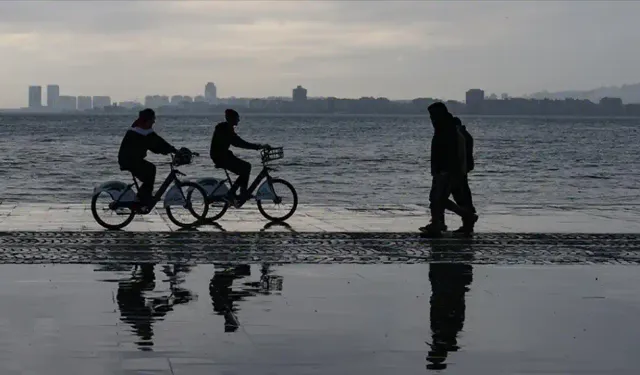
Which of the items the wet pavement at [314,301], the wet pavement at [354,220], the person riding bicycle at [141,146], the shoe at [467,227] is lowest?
the wet pavement at [354,220]

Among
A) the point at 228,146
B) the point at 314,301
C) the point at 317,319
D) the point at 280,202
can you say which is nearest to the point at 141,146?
the point at 228,146

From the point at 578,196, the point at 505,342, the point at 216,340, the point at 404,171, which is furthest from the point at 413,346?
the point at 404,171

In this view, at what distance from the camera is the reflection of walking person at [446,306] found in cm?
805

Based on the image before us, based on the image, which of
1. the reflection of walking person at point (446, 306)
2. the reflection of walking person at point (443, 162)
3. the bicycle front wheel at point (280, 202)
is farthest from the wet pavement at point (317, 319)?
the bicycle front wheel at point (280, 202)

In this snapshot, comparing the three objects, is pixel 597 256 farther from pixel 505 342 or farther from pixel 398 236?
pixel 505 342

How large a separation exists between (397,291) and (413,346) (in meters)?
2.70

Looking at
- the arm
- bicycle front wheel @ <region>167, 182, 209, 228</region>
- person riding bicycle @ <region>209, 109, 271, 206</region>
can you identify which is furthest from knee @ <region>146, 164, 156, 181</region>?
person riding bicycle @ <region>209, 109, 271, 206</region>

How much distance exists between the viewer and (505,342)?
8.36 m

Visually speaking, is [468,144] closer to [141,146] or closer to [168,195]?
[168,195]

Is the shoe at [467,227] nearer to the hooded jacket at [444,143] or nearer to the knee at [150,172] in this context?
the hooded jacket at [444,143]

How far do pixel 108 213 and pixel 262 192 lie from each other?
2.51 metres

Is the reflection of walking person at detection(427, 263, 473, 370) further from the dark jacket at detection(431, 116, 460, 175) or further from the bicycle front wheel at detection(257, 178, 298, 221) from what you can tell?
the bicycle front wheel at detection(257, 178, 298, 221)

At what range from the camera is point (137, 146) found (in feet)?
55.8

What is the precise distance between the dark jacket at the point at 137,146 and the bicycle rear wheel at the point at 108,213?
30.7 inches
